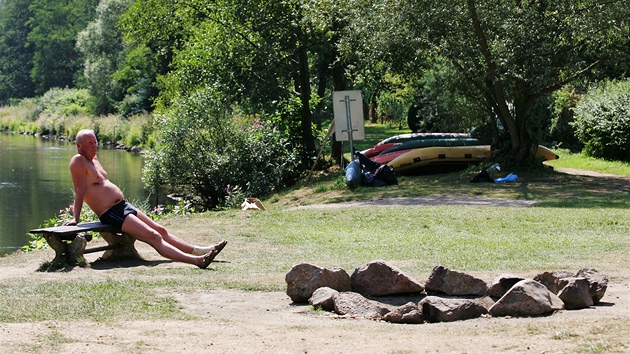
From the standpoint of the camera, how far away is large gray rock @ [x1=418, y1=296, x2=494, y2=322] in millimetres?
7941

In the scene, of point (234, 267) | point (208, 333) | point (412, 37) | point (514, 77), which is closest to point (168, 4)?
point (412, 37)

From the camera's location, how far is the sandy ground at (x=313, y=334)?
656cm

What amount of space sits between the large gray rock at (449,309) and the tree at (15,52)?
11455 centimetres

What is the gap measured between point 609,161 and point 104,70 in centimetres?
5624

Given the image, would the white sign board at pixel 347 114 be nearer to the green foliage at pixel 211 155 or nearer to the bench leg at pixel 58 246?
the green foliage at pixel 211 155

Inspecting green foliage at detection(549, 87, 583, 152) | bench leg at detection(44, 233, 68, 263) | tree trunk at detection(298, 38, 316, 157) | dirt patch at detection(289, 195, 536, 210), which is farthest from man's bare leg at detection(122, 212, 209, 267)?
green foliage at detection(549, 87, 583, 152)

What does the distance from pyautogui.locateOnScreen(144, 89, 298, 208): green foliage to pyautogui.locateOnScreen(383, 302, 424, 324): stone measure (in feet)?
57.9

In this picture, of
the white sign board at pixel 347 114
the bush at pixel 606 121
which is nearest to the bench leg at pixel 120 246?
the white sign board at pixel 347 114

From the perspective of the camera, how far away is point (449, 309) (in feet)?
26.1

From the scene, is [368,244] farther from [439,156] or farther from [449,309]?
[439,156]

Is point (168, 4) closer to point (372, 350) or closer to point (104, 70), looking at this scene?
point (372, 350)

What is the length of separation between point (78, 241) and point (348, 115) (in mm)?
14460

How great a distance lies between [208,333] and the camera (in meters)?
7.21

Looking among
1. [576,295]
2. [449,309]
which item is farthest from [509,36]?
[449,309]
